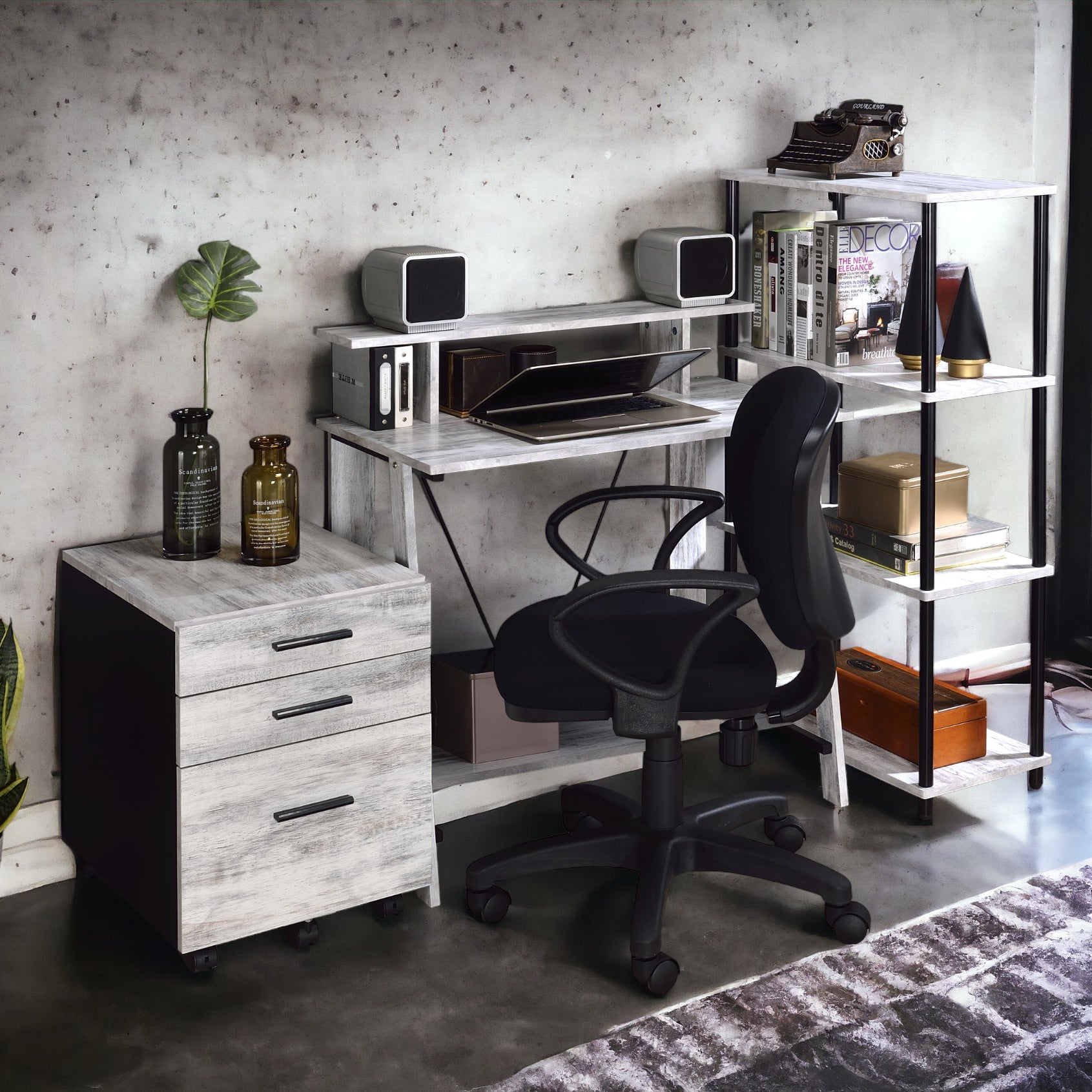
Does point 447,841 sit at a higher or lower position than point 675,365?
lower

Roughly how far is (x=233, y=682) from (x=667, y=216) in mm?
1588

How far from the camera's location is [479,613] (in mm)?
3393

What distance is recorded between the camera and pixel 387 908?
287cm

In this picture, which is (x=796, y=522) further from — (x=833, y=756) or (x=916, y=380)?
(x=833, y=756)

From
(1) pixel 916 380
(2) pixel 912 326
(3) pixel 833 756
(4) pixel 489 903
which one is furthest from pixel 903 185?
(4) pixel 489 903

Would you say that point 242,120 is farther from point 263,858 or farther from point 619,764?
point 619,764

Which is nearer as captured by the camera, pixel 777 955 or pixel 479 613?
pixel 777 955

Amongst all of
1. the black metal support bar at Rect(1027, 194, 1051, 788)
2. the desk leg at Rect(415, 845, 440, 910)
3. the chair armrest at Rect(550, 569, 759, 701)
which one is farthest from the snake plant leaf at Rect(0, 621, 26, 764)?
the black metal support bar at Rect(1027, 194, 1051, 788)

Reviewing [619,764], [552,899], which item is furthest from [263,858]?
[619,764]

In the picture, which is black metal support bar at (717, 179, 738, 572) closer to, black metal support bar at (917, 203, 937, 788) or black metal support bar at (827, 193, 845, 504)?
black metal support bar at (827, 193, 845, 504)

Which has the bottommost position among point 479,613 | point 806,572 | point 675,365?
point 479,613

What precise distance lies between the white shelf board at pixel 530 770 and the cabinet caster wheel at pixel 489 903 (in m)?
0.26

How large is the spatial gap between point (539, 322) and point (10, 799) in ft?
4.66

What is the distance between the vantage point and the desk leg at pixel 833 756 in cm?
331
